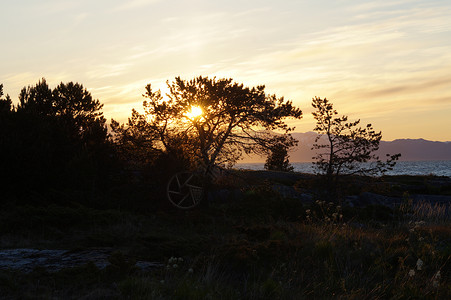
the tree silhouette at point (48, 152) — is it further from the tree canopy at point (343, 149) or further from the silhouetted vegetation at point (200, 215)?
the tree canopy at point (343, 149)

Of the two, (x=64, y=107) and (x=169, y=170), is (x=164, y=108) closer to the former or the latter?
(x=169, y=170)

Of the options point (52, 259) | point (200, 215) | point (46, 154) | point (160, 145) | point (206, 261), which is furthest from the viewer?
point (160, 145)

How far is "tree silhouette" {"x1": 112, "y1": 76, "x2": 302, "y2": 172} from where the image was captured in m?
18.9

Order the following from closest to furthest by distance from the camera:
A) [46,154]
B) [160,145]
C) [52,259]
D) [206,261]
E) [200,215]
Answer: [206,261]
[52,259]
[200,215]
[46,154]
[160,145]

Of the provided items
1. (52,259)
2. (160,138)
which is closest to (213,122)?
(160,138)

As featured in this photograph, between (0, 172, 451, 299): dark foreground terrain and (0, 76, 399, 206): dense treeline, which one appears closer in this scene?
(0, 172, 451, 299): dark foreground terrain

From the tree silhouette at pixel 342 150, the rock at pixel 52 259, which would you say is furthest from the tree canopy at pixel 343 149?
the rock at pixel 52 259

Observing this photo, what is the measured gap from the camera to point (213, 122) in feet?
63.5

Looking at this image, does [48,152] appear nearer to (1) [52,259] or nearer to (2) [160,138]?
(2) [160,138]

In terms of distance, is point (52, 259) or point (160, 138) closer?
point (52, 259)

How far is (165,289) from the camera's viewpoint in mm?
5633

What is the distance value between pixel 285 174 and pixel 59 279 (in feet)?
105

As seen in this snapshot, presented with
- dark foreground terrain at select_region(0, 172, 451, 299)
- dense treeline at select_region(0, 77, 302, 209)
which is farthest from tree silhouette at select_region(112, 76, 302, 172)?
dark foreground terrain at select_region(0, 172, 451, 299)

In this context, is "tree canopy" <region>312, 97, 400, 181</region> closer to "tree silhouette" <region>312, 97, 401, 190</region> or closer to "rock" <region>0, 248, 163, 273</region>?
"tree silhouette" <region>312, 97, 401, 190</region>
